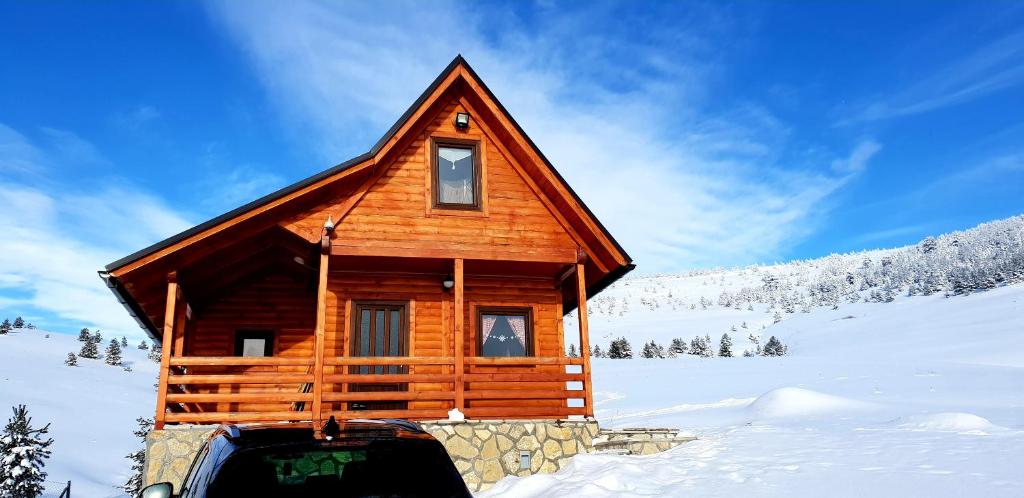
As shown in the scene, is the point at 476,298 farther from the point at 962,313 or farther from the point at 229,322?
the point at 962,313

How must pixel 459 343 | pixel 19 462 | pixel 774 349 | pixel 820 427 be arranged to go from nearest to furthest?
pixel 459 343 → pixel 820 427 → pixel 19 462 → pixel 774 349

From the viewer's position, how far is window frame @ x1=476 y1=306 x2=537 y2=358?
1477cm

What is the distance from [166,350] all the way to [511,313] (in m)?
6.64

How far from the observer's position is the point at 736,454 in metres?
11.1

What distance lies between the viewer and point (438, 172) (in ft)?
47.0

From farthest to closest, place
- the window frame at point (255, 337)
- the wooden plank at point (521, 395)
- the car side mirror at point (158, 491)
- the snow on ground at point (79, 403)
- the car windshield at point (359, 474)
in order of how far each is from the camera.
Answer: the snow on ground at point (79, 403) < the window frame at point (255, 337) < the wooden plank at point (521, 395) < the car side mirror at point (158, 491) < the car windshield at point (359, 474)

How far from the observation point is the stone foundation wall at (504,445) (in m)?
12.0

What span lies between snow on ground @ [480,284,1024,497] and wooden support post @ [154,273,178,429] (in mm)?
5528

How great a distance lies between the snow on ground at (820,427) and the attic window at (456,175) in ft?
18.1

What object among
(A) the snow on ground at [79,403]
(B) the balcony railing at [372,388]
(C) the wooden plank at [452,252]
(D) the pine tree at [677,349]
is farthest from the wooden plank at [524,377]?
(D) the pine tree at [677,349]

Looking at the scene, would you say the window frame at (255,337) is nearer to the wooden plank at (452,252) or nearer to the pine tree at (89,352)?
the wooden plank at (452,252)

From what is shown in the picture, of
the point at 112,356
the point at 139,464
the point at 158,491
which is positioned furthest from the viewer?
the point at 112,356

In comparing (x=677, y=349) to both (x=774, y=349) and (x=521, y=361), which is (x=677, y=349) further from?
(x=521, y=361)

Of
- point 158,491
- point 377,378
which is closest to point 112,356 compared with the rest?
point 377,378
